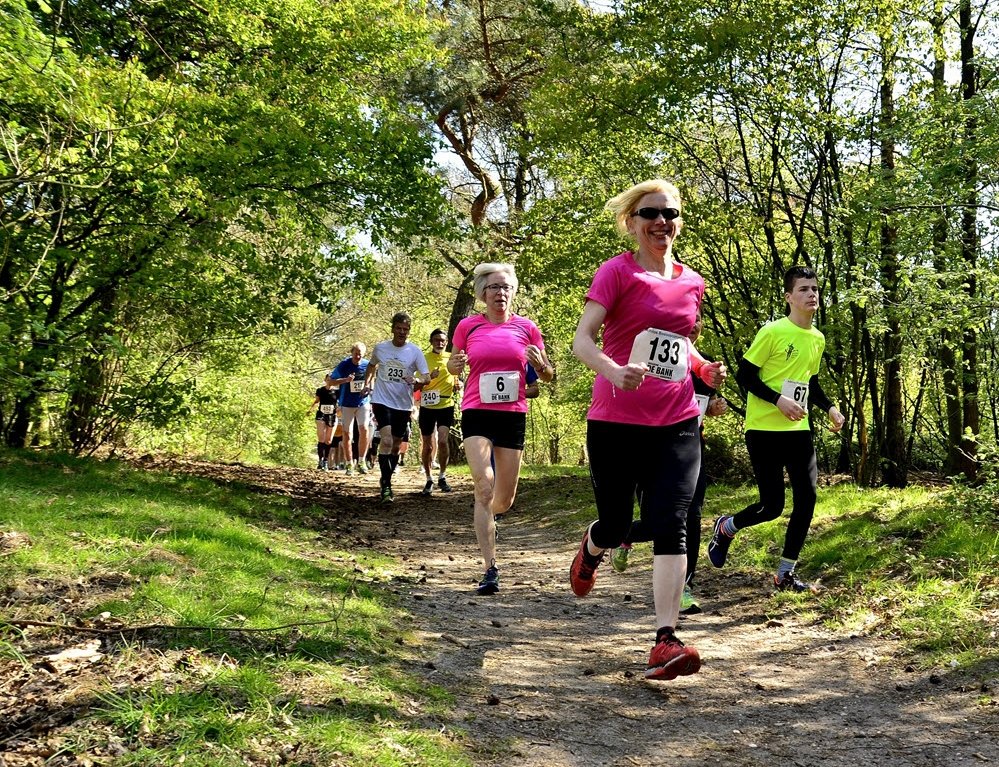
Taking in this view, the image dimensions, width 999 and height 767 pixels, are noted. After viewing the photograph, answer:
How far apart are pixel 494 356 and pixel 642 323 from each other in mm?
2314

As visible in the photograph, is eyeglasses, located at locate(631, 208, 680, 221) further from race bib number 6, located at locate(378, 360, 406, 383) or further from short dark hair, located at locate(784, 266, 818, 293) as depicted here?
race bib number 6, located at locate(378, 360, 406, 383)

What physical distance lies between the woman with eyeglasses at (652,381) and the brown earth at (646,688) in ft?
1.55

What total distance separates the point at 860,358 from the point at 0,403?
35.4ft

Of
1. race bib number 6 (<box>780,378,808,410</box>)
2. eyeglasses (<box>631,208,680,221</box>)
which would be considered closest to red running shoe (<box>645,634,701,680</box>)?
eyeglasses (<box>631,208,680,221</box>)

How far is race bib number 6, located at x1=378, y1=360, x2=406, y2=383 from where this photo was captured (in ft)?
36.2

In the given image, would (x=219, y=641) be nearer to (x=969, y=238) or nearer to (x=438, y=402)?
(x=969, y=238)

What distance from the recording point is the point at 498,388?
645 cm

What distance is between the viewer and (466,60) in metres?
16.8

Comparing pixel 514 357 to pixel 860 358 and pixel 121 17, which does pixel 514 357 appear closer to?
pixel 860 358

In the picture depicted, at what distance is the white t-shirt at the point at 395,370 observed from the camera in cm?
1094

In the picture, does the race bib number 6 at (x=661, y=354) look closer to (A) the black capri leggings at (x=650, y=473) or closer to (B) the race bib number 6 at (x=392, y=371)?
(A) the black capri leggings at (x=650, y=473)

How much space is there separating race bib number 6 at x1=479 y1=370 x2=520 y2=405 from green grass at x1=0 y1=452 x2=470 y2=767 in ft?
5.25

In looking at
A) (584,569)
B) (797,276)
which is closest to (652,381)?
(584,569)

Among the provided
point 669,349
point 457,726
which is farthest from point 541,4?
point 457,726
